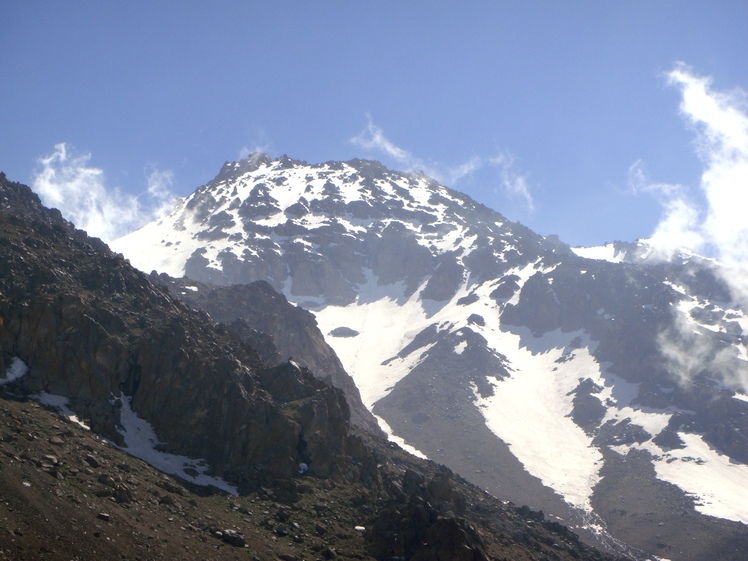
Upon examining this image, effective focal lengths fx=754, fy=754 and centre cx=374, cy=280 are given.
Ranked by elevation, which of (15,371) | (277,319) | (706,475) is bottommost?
(15,371)

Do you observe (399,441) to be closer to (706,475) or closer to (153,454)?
(706,475)

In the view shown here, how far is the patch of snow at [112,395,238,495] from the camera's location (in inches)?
2181

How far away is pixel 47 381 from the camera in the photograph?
56781 millimetres

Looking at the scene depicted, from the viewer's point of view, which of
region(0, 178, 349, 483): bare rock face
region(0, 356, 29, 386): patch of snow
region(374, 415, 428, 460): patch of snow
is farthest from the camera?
region(374, 415, 428, 460): patch of snow

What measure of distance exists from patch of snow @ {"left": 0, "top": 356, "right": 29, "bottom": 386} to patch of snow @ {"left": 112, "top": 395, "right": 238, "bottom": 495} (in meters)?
7.10

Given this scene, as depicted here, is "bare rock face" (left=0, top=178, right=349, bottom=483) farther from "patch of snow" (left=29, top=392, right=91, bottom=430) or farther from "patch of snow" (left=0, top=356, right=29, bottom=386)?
"patch of snow" (left=29, top=392, right=91, bottom=430)

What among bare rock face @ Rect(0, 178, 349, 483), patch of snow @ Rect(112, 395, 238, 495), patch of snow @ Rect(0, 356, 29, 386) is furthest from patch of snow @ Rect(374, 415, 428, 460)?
patch of snow @ Rect(0, 356, 29, 386)

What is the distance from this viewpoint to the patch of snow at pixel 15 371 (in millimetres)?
54625

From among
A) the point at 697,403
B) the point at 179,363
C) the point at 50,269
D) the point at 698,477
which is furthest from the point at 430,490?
the point at 697,403

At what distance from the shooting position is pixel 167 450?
192 feet

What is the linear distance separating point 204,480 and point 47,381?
1404cm

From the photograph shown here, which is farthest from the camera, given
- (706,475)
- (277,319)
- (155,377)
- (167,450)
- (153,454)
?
(277,319)

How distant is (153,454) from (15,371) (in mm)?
11837

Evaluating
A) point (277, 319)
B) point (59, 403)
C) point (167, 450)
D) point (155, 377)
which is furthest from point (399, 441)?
point (59, 403)
